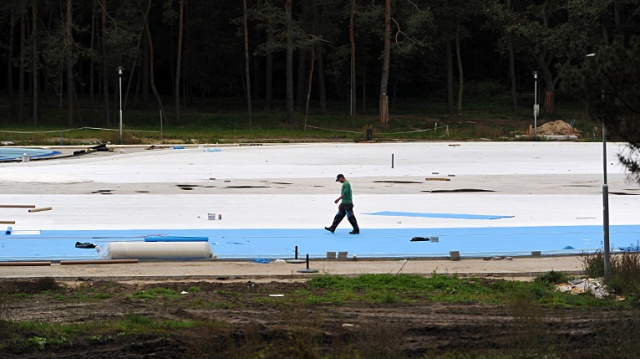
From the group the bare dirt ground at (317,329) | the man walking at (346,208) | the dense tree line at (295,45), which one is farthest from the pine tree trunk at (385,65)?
the bare dirt ground at (317,329)

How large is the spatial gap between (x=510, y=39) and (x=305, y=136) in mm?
20801

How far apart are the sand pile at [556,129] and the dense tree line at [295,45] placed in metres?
3.63

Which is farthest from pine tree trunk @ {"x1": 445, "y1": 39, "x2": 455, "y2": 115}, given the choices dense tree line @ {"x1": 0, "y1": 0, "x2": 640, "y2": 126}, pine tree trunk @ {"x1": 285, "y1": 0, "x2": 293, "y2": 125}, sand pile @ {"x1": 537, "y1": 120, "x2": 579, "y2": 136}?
pine tree trunk @ {"x1": 285, "y1": 0, "x2": 293, "y2": 125}

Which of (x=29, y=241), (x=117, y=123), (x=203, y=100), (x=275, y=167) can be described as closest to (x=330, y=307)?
(x=29, y=241)

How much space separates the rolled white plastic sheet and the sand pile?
47.9 meters

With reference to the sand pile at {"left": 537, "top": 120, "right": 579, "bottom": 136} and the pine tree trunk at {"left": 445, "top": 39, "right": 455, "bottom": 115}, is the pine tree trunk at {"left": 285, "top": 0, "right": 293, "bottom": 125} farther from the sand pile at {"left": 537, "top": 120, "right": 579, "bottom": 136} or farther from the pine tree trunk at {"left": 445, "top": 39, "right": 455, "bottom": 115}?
the sand pile at {"left": 537, "top": 120, "right": 579, "bottom": 136}

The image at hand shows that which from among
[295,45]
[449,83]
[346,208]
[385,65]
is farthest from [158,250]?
[449,83]

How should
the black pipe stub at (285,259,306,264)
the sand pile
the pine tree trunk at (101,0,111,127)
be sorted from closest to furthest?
1. the black pipe stub at (285,259,306,264)
2. the sand pile
3. the pine tree trunk at (101,0,111,127)

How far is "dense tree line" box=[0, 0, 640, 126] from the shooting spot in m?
71.1

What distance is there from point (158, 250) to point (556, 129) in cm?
4948

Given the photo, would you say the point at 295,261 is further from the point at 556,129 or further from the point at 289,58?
the point at 289,58

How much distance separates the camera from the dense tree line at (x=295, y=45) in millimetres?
71062

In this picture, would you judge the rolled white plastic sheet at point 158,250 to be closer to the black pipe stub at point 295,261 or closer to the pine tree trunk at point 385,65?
the black pipe stub at point 295,261

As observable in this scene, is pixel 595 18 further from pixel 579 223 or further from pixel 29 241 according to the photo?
pixel 29 241
